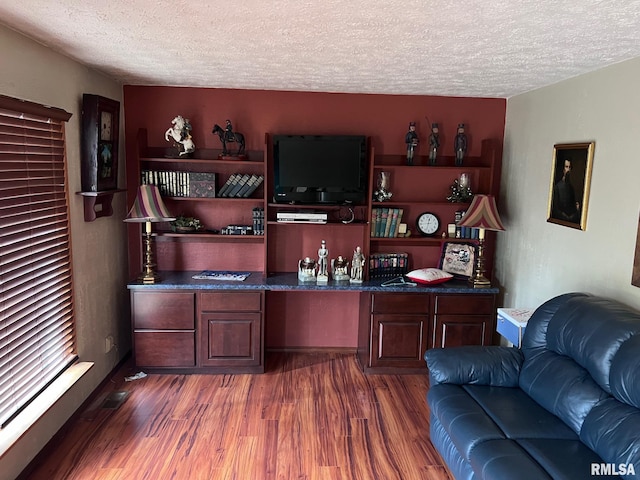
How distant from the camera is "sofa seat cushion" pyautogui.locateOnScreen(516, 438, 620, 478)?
77.4 inches

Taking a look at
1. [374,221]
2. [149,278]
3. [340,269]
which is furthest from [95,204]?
[374,221]

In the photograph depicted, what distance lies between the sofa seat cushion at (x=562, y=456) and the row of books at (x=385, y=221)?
2.13 m

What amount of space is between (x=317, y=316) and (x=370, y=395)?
0.98m

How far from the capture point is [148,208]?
362 centimetres

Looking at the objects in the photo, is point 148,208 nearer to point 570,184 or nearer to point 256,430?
point 256,430

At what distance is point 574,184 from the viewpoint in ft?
10.00

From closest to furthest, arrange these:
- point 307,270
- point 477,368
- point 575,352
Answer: point 575,352
point 477,368
point 307,270

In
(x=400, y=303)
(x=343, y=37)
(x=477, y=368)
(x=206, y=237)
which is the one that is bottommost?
(x=477, y=368)

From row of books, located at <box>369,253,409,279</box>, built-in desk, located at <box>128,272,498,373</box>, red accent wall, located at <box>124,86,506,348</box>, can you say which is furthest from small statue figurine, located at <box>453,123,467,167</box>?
built-in desk, located at <box>128,272,498,373</box>

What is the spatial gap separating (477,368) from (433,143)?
1974mm

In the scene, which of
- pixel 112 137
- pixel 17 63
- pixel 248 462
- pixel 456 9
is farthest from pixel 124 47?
pixel 248 462

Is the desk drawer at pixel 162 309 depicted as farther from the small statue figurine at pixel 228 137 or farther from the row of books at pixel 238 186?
the small statue figurine at pixel 228 137

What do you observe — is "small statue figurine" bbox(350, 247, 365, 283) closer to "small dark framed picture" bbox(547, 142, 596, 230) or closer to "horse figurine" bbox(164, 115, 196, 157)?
"small dark framed picture" bbox(547, 142, 596, 230)

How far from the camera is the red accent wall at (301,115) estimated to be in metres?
3.97
